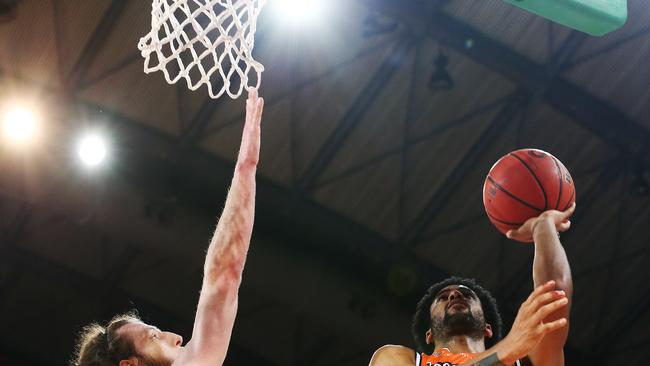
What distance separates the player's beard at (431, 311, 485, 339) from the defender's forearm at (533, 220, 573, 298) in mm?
892

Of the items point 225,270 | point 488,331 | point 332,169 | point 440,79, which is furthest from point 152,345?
point 332,169

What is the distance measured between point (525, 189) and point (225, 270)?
5.25 feet

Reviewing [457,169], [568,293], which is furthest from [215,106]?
[568,293]

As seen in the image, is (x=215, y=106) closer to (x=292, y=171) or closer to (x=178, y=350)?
(x=292, y=171)

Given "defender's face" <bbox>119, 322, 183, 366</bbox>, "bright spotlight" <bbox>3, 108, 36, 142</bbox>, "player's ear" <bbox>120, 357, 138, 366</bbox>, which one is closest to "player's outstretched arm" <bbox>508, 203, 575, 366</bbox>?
"defender's face" <bbox>119, 322, 183, 366</bbox>

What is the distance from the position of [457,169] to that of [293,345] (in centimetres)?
317

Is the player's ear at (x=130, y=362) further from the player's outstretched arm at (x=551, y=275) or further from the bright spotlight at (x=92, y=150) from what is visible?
the bright spotlight at (x=92, y=150)

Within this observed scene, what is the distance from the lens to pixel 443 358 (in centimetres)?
396

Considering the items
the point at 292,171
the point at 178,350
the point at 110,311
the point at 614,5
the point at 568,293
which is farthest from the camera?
the point at 110,311

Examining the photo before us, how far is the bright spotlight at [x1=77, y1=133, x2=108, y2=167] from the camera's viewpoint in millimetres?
7680

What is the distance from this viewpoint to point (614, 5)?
4578 millimetres

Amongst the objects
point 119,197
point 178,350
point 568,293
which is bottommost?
point 178,350

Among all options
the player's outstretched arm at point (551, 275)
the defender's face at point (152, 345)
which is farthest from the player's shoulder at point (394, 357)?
the defender's face at point (152, 345)

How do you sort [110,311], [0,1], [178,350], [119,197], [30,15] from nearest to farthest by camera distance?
[178,350], [0,1], [30,15], [119,197], [110,311]
